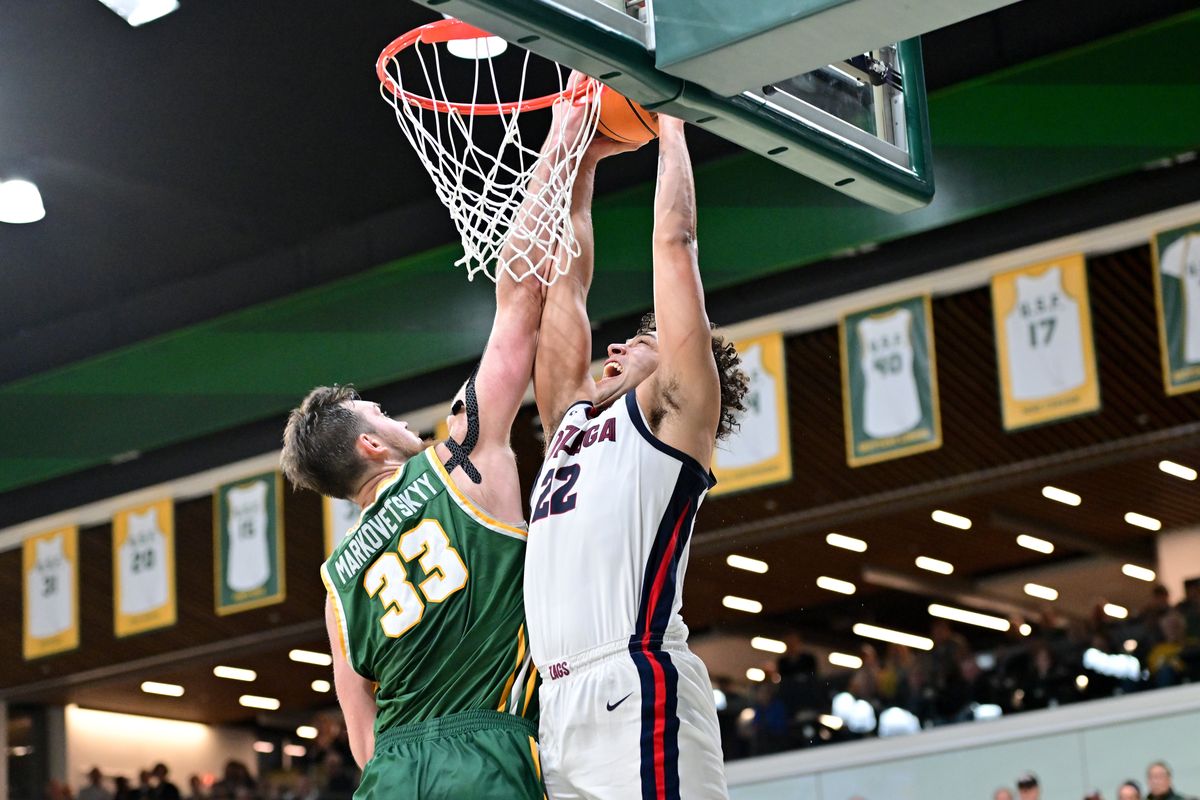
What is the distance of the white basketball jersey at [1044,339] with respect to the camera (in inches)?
446

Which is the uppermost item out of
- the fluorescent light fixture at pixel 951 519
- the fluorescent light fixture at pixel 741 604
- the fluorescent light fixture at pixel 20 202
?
the fluorescent light fixture at pixel 20 202

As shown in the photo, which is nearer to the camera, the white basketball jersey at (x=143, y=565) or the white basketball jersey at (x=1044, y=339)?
the white basketball jersey at (x=1044, y=339)

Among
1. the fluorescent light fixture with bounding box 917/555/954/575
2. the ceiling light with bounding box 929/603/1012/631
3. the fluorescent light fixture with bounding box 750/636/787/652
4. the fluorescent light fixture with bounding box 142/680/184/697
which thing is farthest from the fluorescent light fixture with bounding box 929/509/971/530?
the fluorescent light fixture with bounding box 142/680/184/697

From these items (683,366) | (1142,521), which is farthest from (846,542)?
(683,366)

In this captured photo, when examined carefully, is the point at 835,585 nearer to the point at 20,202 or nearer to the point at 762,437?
the point at 762,437

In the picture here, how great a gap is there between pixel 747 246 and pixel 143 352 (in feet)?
17.5

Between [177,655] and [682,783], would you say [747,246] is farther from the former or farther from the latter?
[177,655]

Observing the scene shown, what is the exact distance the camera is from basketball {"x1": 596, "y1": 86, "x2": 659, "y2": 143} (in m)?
4.64

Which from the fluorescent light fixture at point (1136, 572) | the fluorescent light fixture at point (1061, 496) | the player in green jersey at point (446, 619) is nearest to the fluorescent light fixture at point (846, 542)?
the fluorescent light fixture at point (1061, 496)

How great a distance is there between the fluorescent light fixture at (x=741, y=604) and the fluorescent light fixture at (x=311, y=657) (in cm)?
512

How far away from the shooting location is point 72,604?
15.1m

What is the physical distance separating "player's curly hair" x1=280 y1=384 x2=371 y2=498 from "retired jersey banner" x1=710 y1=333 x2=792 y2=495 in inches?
297

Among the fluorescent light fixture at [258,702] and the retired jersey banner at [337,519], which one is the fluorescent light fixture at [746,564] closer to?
the retired jersey banner at [337,519]

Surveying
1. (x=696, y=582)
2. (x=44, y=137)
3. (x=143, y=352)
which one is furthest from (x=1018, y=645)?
(x=44, y=137)
